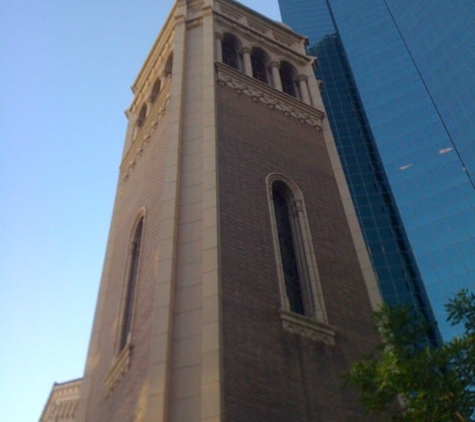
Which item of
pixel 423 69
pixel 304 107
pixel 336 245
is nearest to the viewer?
pixel 336 245

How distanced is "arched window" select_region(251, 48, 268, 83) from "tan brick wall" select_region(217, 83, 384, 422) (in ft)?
10.3

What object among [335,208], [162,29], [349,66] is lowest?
[335,208]

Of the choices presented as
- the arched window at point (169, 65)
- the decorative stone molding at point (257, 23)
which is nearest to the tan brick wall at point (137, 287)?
the arched window at point (169, 65)

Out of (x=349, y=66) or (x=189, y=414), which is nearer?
(x=189, y=414)

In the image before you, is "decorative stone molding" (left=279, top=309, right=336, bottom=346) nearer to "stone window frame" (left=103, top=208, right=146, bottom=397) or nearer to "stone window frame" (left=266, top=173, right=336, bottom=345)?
"stone window frame" (left=266, top=173, right=336, bottom=345)

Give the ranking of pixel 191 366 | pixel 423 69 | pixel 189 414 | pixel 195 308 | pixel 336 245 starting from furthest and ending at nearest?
pixel 423 69 < pixel 336 245 < pixel 195 308 < pixel 191 366 < pixel 189 414

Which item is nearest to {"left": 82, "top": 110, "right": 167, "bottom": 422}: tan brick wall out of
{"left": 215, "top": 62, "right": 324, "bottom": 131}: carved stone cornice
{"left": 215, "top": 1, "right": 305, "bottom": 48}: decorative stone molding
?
{"left": 215, "top": 62, "right": 324, "bottom": 131}: carved stone cornice

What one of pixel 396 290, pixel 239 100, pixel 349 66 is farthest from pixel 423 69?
pixel 239 100

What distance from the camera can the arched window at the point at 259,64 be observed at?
22609 millimetres

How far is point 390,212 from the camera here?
59.9 metres

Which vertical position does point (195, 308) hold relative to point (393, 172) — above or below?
below

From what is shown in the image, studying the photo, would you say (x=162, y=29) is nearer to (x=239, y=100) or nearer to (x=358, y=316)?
(x=239, y=100)

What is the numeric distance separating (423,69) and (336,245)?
184ft

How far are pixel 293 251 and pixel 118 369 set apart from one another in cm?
483
